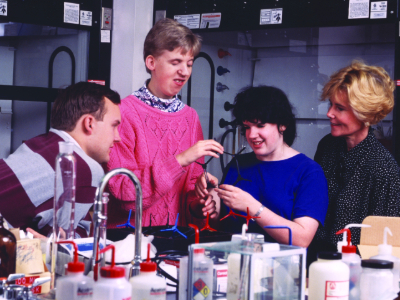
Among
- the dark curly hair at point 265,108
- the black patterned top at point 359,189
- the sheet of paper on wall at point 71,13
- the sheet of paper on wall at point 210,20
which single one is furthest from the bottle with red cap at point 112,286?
the sheet of paper on wall at point 71,13

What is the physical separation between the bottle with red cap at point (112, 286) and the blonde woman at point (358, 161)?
133 centimetres

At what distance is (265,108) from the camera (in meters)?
2.02

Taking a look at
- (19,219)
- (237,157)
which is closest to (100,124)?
(19,219)

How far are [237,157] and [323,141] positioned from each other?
1.48ft

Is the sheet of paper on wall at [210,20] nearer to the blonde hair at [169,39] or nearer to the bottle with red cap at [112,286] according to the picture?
the blonde hair at [169,39]

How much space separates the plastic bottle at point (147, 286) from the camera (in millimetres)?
1070

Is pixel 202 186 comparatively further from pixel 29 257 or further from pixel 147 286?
pixel 147 286

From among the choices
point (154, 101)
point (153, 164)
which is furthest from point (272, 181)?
point (154, 101)

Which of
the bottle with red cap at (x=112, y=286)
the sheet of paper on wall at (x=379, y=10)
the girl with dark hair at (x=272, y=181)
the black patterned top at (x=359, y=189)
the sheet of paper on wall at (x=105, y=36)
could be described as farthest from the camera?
the sheet of paper on wall at (x=105, y=36)

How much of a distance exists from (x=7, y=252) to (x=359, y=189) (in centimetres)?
145

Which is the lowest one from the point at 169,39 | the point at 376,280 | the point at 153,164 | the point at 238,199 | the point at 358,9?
the point at 376,280

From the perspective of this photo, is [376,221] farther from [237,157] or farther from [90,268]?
[90,268]

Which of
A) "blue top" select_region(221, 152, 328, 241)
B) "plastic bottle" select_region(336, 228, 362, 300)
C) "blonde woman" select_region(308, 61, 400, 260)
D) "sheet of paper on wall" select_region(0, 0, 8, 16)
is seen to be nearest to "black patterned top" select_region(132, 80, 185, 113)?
"blue top" select_region(221, 152, 328, 241)

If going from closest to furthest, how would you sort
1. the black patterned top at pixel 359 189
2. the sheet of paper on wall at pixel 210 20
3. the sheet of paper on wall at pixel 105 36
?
the black patterned top at pixel 359 189 → the sheet of paper on wall at pixel 210 20 → the sheet of paper on wall at pixel 105 36
